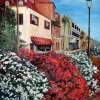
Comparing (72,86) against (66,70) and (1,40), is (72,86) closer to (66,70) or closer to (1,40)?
(66,70)

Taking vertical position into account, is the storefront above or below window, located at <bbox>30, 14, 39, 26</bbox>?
below

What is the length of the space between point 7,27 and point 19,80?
4757 cm

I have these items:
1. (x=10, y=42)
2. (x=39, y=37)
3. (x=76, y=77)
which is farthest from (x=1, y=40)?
(x=76, y=77)

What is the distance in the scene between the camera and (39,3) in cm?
8325

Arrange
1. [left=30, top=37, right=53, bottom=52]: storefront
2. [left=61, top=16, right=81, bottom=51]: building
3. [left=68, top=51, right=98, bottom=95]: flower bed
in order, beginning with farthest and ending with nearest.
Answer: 1. [left=61, top=16, right=81, bottom=51]: building
2. [left=30, top=37, right=53, bottom=52]: storefront
3. [left=68, top=51, right=98, bottom=95]: flower bed

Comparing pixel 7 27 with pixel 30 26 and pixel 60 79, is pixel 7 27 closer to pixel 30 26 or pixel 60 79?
pixel 30 26

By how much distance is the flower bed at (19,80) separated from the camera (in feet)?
42.2

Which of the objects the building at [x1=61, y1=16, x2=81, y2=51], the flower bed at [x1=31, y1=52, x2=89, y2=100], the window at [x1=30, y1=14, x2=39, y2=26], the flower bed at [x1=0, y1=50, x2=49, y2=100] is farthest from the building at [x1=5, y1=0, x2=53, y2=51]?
the flower bed at [x1=0, y1=50, x2=49, y2=100]

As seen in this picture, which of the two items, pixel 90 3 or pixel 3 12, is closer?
pixel 90 3

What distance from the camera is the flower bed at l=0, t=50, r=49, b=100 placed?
42.2 feet

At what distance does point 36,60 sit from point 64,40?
282 ft

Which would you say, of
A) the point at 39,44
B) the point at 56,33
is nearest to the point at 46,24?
the point at 39,44

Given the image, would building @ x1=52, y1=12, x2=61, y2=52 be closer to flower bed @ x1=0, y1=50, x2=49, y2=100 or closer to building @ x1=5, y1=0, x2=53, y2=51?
building @ x1=5, y1=0, x2=53, y2=51

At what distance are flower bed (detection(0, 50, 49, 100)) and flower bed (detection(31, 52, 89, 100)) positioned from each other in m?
0.52
